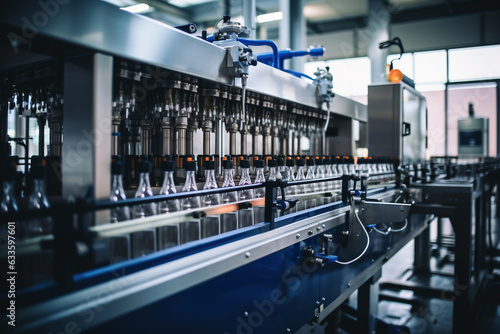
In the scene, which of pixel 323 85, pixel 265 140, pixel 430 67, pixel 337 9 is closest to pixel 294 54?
pixel 323 85

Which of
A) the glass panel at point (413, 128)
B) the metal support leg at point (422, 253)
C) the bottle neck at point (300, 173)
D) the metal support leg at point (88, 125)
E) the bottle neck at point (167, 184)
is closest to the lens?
the metal support leg at point (88, 125)

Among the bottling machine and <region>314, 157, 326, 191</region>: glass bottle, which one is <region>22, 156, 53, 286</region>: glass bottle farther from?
<region>314, 157, 326, 191</region>: glass bottle

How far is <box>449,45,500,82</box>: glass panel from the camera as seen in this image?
7.43 metres

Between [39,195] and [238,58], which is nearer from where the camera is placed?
[39,195]

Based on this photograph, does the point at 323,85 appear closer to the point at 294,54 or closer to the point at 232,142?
the point at 294,54

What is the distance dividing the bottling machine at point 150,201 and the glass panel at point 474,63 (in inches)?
269

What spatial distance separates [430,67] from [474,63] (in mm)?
802

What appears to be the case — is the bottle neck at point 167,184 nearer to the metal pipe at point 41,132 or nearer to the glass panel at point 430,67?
the metal pipe at point 41,132

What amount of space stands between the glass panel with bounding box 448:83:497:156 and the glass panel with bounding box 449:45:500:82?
0.19m

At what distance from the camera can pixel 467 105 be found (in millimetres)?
8281

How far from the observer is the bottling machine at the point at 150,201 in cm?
67

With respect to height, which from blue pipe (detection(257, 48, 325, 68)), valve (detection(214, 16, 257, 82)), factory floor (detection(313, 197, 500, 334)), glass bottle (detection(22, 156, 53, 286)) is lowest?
factory floor (detection(313, 197, 500, 334))

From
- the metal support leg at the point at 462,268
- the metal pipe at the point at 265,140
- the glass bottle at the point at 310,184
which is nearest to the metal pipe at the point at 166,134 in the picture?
the glass bottle at the point at 310,184

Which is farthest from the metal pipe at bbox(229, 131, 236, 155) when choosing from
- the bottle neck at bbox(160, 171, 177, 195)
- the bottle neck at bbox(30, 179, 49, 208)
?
the bottle neck at bbox(30, 179, 49, 208)
